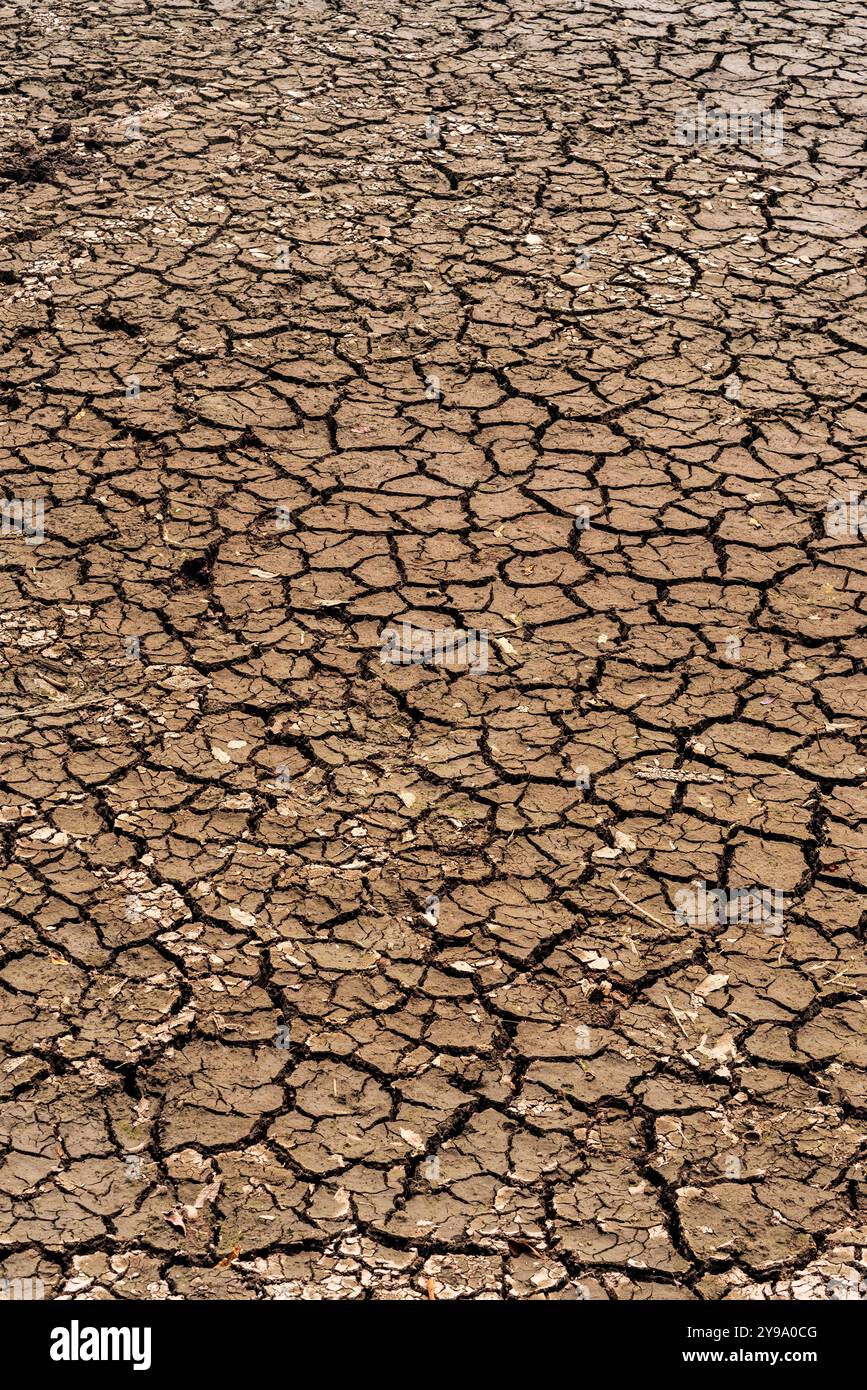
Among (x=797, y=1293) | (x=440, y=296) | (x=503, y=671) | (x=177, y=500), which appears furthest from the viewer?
(x=440, y=296)

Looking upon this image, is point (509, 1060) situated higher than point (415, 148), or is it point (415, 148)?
point (415, 148)

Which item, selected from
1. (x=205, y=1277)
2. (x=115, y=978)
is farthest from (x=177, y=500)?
(x=205, y=1277)

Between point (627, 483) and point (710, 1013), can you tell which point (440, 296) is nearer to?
point (627, 483)

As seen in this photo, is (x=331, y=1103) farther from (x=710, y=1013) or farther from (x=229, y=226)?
(x=229, y=226)

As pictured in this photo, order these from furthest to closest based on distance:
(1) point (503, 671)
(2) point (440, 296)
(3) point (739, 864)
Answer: (2) point (440, 296) < (1) point (503, 671) < (3) point (739, 864)

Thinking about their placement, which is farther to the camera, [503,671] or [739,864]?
[503,671]

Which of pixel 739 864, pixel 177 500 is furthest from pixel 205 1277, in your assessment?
pixel 177 500

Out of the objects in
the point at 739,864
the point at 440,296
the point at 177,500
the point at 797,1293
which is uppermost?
the point at 440,296
